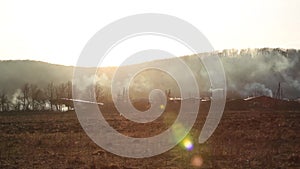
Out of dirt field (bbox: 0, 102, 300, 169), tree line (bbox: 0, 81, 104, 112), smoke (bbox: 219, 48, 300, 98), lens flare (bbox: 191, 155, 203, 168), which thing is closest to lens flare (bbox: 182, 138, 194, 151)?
dirt field (bbox: 0, 102, 300, 169)

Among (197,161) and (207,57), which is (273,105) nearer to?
(197,161)

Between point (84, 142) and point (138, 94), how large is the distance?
145 m

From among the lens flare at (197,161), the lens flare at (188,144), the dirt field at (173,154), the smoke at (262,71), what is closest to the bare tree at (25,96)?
the smoke at (262,71)

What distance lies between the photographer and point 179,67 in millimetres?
193125

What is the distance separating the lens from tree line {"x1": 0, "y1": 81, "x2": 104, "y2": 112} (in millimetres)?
→ 121062

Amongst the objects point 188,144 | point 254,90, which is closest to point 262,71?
point 254,90

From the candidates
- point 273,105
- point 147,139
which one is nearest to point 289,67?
point 273,105

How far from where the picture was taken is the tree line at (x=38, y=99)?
121062mm

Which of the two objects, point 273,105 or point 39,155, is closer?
point 39,155

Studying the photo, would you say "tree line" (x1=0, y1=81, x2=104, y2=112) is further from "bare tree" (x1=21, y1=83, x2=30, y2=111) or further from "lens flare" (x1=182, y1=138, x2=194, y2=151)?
"lens flare" (x1=182, y1=138, x2=194, y2=151)

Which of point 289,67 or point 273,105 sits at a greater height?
point 289,67

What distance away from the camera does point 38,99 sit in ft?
477

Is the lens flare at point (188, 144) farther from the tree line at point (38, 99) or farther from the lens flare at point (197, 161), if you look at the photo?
the tree line at point (38, 99)

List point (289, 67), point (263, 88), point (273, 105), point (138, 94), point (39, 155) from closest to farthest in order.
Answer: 1. point (39, 155)
2. point (273, 105)
3. point (263, 88)
4. point (289, 67)
5. point (138, 94)
